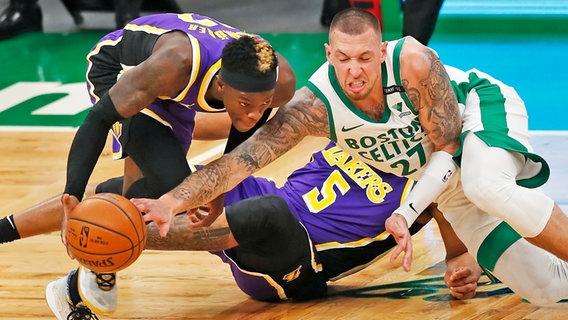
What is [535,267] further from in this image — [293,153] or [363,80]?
[293,153]

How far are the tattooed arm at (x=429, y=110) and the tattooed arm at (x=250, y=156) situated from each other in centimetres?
40

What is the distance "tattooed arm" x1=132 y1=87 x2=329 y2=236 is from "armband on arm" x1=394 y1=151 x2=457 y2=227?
1.52ft

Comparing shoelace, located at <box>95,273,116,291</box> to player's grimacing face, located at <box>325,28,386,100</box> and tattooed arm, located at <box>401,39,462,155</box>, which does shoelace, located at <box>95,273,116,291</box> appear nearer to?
player's grimacing face, located at <box>325,28,386,100</box>

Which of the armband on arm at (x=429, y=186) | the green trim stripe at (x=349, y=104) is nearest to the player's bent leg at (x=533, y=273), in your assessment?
the armband on arm at (x=429, y=186)

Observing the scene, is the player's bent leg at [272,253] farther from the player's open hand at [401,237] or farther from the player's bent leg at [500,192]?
the player's bent leg at [500,192]

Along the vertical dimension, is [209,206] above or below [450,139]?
below

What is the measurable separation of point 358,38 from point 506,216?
920 millimetres

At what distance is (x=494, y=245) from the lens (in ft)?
15.2

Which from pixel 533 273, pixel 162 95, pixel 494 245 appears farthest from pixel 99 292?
pixel 533 273

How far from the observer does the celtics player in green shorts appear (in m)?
4.39

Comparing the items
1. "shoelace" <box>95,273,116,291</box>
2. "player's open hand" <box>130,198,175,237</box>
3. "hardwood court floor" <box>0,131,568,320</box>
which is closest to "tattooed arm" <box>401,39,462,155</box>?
"hardwood court floor" <box>0,131,568,320</box>

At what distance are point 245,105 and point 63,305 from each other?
3.99ft

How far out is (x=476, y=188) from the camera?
4.36m

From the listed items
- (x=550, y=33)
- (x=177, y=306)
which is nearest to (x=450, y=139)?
(x=177, y=306)
